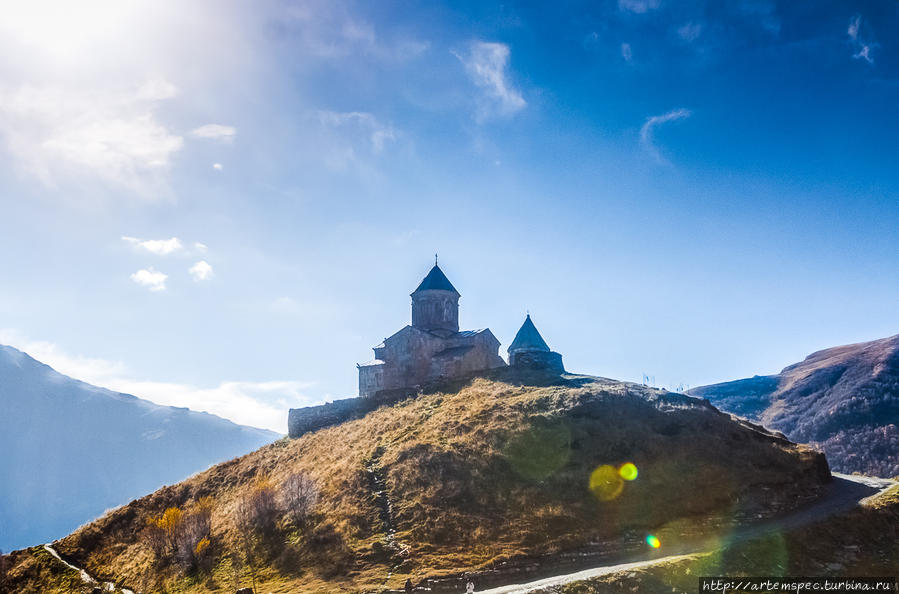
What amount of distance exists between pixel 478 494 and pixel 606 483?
5708 millimetres

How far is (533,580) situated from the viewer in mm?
18781

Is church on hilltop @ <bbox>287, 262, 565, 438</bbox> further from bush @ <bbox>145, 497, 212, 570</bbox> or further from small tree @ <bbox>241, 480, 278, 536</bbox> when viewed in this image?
bush @ <bbox>145, 497, 212, 570</bbox>

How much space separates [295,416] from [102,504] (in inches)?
8005

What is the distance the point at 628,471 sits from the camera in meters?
25.3

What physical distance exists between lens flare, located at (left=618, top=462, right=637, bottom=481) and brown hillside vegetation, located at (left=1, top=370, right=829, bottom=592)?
0.08 meters

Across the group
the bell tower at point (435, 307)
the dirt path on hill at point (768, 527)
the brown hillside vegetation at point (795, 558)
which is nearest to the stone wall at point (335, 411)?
the bell tower at point (435, 307)

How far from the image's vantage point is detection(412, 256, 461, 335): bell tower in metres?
46.4

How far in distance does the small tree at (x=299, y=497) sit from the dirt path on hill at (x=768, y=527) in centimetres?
1067

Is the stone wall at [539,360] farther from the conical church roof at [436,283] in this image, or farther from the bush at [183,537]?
the bush at [183,537]

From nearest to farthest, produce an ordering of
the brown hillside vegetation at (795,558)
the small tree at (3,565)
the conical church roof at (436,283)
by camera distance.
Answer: the brown hillside vegetation at (795,558), the small tree at (3,565), the conical church roof at (436,283)

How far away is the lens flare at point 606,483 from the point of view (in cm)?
2386

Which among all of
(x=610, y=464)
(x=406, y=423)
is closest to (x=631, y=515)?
(x=610, y=464)

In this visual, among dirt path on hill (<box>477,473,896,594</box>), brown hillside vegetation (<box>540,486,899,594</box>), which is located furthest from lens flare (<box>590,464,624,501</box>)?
brown hillside vegetation (<box>540,486,899,594</box>)

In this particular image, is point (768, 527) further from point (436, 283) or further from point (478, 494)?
point (436, 283)
